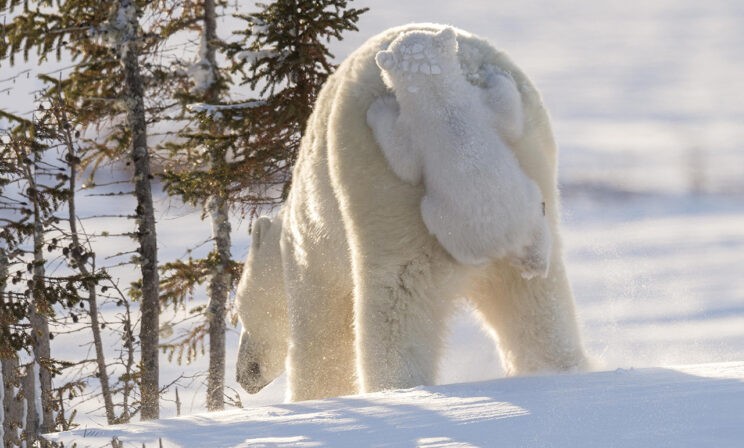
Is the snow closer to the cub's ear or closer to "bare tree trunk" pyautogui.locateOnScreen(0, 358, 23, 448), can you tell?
"bare tree trunk" pyautogui.locateOnScreen(0, 358, 23, 448)

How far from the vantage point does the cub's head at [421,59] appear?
17.1 feet

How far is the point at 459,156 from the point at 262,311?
11.6 feet

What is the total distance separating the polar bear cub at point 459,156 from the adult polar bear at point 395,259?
182 millimetres

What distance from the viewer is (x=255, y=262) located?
826 centimetres

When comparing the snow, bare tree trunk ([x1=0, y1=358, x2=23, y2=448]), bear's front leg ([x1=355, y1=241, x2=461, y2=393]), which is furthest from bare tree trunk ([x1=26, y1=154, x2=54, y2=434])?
the snow

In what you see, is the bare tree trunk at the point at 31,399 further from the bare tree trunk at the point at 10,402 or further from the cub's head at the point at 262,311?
the cub's head at the point at 262,311

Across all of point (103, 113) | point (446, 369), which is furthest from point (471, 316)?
point (103, 113)

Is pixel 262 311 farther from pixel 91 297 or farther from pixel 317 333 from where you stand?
Answer: pixel 91 297

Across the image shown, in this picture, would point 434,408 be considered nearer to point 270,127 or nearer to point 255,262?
point 255,262

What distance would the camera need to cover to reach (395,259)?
546 centimetres

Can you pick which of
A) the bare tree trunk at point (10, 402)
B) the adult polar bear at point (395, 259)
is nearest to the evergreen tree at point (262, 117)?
the bare tree trunk at point (10, 402)

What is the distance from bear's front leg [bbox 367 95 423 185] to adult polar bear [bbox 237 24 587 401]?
0.07m

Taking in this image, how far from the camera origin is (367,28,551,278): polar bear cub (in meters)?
5.12

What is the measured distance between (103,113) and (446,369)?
8798 millimetres
